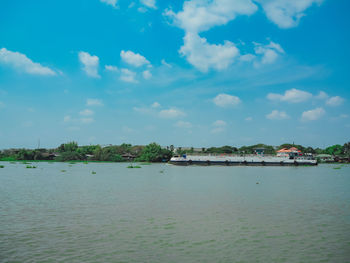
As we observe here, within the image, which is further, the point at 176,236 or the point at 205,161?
the point at 205,161

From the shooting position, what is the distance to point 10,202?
22.0 meters

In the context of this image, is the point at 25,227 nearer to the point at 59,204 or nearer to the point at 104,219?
the point at 104,219

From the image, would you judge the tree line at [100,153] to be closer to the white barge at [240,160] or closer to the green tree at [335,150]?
the green tree at [335,150]

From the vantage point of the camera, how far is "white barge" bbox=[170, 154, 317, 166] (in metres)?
96.0

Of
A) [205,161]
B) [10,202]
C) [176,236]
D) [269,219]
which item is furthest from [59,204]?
[205,161]

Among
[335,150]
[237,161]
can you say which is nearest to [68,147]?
[237,161]

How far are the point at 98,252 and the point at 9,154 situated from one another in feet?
464

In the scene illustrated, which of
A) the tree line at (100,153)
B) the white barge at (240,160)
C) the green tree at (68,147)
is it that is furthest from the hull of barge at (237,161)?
the green tree at (68,147)

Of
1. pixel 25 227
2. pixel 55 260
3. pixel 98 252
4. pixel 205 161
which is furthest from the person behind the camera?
pixel 205 161

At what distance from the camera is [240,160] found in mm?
100125

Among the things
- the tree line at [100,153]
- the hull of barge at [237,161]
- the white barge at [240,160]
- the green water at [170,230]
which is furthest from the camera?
the tree line at [100,153]

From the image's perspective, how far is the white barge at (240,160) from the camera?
3779 inches

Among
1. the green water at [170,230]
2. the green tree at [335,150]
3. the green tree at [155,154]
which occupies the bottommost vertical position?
the green water at [170,230]

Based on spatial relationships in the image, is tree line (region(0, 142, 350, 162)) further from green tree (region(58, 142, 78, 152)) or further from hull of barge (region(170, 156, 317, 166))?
hull of barge (region(170, 156, 317, 166))
